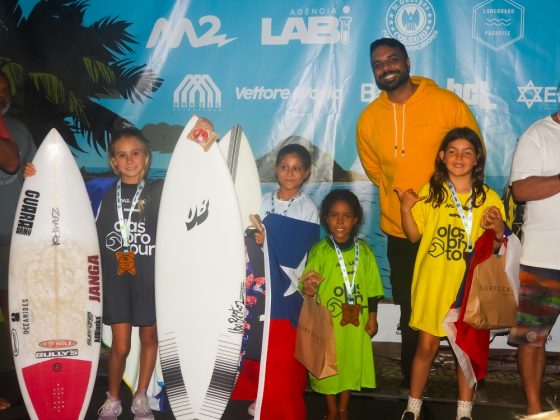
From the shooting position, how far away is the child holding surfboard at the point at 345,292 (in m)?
2.81

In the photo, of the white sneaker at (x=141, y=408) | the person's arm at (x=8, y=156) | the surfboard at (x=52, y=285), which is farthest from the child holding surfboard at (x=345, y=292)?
the person's arm at (x=8, y=156)

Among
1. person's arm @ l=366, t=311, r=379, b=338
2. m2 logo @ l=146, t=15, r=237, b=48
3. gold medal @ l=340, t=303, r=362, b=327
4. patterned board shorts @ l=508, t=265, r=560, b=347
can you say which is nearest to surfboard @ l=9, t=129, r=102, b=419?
m2 logo @ l=146, t=15, r=237, b=48

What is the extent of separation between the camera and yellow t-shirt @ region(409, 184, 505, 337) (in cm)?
266

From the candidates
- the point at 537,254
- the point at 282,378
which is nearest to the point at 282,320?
the point at 282,378

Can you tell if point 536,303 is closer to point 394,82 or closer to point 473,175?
point 473,175

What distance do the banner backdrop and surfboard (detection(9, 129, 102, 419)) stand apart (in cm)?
50

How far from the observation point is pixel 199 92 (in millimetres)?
3291

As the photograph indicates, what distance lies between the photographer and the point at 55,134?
2.96 meters

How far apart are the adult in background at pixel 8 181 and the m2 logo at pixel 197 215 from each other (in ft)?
3.21

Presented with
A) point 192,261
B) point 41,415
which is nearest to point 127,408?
point 41,415

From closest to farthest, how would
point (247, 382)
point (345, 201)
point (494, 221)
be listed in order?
point (494, 221)
point (345, 201)
point (247, 382)

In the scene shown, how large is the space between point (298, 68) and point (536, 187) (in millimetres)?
1239

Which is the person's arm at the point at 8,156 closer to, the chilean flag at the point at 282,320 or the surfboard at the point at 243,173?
the surfboard at the point at 243,173

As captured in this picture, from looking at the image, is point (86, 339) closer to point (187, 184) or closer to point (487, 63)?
point (187, 184)
